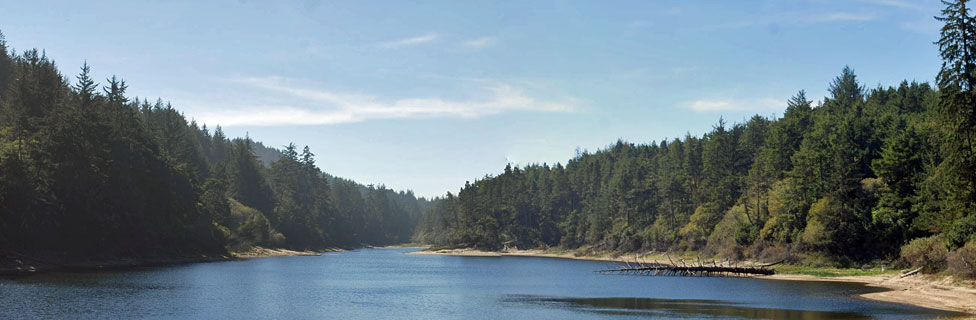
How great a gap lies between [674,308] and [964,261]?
1063 inches

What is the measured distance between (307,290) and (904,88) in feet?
441

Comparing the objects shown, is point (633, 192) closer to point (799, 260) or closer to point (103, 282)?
point (799, 260)

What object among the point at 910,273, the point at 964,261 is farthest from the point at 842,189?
the point at 964,261

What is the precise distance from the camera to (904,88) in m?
147

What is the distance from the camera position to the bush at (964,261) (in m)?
59.7

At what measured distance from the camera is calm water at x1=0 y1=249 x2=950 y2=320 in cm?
5138

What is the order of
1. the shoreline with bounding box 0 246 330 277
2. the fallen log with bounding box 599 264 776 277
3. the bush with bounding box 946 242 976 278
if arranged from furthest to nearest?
the fallen log with bounding box 599 264 776 277
the shoreline with bounding box 0 246 330 277
the bush with bounding box 946 242 976 278

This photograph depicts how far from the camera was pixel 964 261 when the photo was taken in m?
60.5

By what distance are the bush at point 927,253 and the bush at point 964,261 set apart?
3.40 meters

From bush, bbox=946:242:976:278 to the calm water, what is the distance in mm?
8390

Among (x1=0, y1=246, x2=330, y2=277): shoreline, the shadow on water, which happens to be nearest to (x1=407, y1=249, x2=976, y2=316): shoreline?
the shadow on water

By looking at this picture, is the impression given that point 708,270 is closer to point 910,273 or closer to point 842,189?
point 842,189

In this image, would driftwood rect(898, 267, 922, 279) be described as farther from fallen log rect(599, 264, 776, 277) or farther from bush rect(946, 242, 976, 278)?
fallen log rect(599, 264, 776, 277)

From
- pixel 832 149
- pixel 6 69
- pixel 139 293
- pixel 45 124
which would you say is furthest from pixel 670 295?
pixel 6 69
